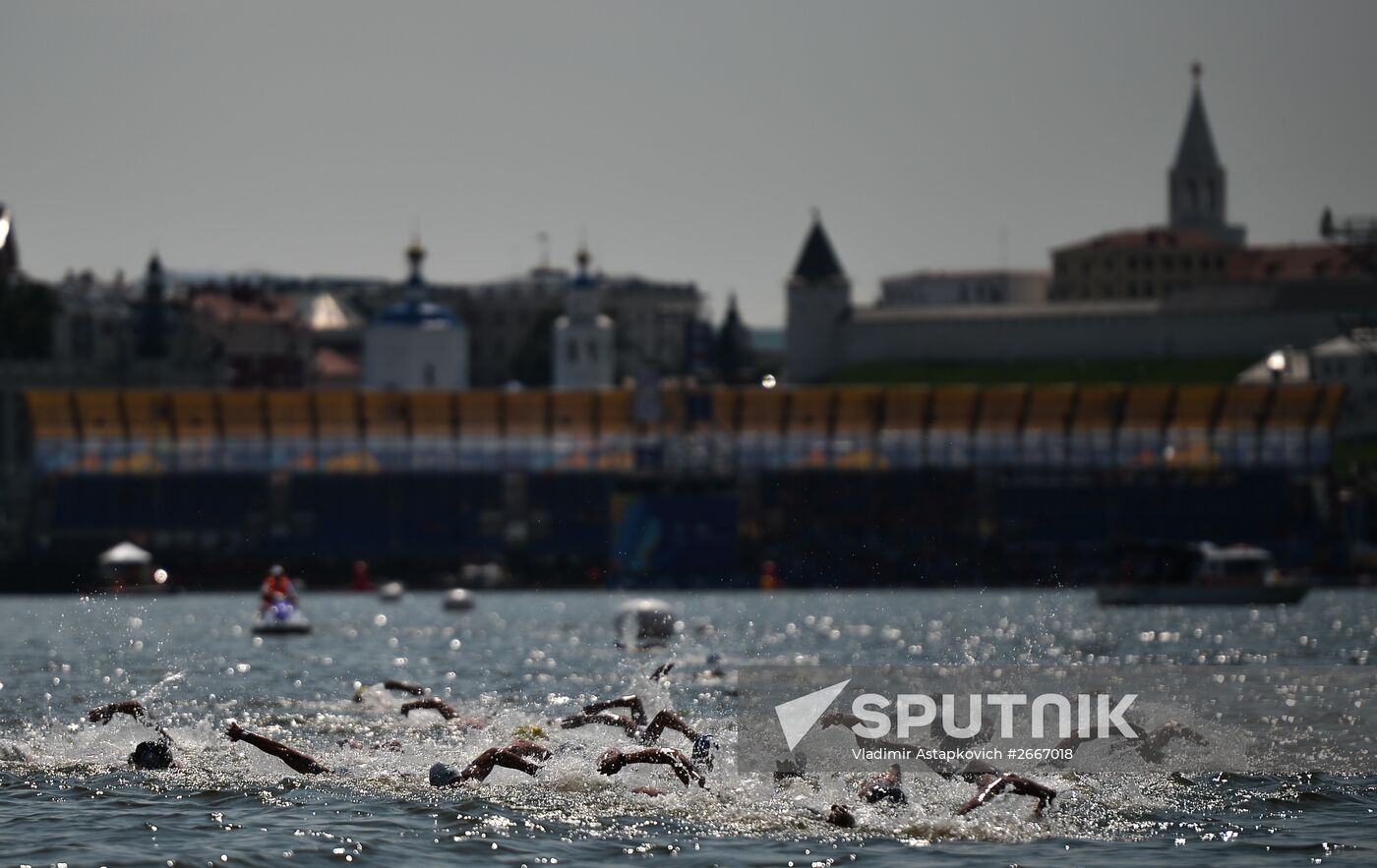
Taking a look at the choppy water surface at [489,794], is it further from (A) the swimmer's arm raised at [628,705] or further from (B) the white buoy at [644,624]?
(B) the white buoy at [644,624]

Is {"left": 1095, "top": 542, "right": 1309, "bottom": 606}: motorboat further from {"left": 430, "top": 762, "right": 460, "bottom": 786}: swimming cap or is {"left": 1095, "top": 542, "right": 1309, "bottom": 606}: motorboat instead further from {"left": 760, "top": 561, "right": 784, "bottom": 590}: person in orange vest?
{"left": 430, "top": 762, "right": 460, "bottom": 786}: swimming cap

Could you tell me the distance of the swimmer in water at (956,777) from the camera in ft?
91.9

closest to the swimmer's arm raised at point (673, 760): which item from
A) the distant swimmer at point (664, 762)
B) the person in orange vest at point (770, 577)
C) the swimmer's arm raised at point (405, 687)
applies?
the distant swimmer at point (664, 762)

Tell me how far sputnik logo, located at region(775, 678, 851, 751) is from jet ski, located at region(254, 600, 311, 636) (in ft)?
127

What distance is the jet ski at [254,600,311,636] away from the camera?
6881cm

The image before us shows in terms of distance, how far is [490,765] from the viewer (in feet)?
102

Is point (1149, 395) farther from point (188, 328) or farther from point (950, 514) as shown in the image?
point (188, 328)

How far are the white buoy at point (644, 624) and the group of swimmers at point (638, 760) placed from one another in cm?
3251

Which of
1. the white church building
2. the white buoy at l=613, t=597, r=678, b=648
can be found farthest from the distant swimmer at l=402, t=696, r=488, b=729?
the white church building

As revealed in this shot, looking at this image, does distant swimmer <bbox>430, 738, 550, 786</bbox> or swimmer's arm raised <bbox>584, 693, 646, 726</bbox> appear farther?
swimmer's arm raised <bbox>584, 693, 646, 726</bbox>

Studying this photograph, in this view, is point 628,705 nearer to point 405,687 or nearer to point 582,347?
point 405,687

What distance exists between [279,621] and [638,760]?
40177 millimetres

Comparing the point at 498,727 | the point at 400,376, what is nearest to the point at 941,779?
the point at 498,727

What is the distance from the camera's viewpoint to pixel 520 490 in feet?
424
